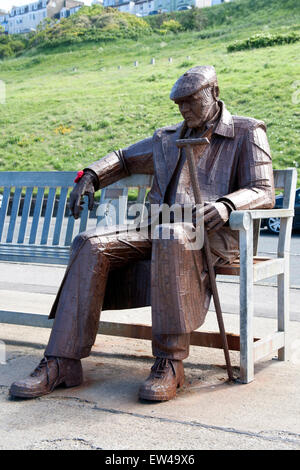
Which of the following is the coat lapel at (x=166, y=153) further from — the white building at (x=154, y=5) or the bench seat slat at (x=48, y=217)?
the white building at (x=154, y=5)

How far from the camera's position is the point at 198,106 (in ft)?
11.6

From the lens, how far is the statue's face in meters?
3.51

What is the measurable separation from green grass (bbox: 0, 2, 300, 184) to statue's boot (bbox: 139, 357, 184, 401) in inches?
677

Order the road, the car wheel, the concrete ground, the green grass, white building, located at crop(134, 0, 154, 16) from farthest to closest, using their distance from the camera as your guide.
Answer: white building, located at crop(134, 0, 154, 16)
the green grass
the car wheel
the road
the concrete ground

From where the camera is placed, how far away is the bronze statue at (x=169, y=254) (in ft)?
10.3

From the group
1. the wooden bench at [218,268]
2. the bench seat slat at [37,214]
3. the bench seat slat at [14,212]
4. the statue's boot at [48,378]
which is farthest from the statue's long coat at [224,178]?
the bench seat slat at [14,212]

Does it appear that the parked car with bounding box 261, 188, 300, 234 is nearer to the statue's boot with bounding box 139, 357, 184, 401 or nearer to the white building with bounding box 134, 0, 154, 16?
the statue's boot with bounding box 139, 357, 184, 401

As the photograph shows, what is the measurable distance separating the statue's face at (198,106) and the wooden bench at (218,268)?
1.98ft

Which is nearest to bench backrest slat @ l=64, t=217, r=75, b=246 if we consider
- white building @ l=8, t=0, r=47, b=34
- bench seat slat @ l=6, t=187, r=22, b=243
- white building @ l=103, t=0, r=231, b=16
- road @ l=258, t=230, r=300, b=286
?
bench seat slat @ l=6, t=187, r=22, b=243

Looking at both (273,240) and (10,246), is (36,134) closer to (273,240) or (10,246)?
(273,240)

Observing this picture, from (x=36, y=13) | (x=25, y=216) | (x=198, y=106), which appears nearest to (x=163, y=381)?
(x=198, y=106)
